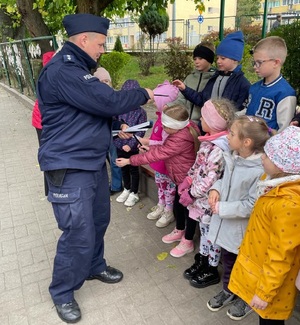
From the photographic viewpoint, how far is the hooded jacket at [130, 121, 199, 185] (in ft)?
9.16

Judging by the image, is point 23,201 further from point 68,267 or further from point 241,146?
point 241,146

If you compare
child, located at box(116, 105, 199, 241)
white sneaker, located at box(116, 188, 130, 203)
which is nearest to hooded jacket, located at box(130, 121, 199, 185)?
child, located at box(116, 105, 199, 241)

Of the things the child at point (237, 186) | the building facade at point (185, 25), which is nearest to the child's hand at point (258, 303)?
the child at point (237, 186)

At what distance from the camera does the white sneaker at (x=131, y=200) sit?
4.10 metres

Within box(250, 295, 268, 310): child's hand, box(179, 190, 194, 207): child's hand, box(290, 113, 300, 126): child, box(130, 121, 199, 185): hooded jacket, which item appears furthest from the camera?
box(130, 121, 199, 185): hooded jacket

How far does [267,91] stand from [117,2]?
14.1 feet

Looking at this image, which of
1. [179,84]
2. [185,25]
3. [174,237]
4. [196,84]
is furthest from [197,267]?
[185,25]

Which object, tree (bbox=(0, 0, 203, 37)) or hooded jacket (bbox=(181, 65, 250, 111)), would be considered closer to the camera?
hooded jacket (bbox=(181, 65, 250, 111))

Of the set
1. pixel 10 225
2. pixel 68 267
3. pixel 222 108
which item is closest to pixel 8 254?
pixel 10 225

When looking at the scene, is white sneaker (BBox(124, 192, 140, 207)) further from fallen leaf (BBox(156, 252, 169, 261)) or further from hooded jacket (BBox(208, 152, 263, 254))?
hooded jacket (BBox(208, 152, 263, 254))

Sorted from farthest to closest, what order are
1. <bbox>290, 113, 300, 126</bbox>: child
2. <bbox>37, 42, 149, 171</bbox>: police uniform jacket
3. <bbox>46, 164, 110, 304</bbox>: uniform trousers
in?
<bbox>290, 113, 300, 126</bbox>: child → <bbox>46, 164, 110, 304</bbox>: uniform trousers → <bbox>37, 42, 149, 171</bbox>: police uniform jacket

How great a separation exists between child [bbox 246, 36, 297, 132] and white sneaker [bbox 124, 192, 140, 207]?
198 cm

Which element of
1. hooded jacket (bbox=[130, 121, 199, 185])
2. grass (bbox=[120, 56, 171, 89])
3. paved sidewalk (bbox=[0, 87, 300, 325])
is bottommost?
paved sidewalk (bbox=[0, 87, 300, 325])

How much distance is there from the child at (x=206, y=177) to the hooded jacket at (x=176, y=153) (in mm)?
189
